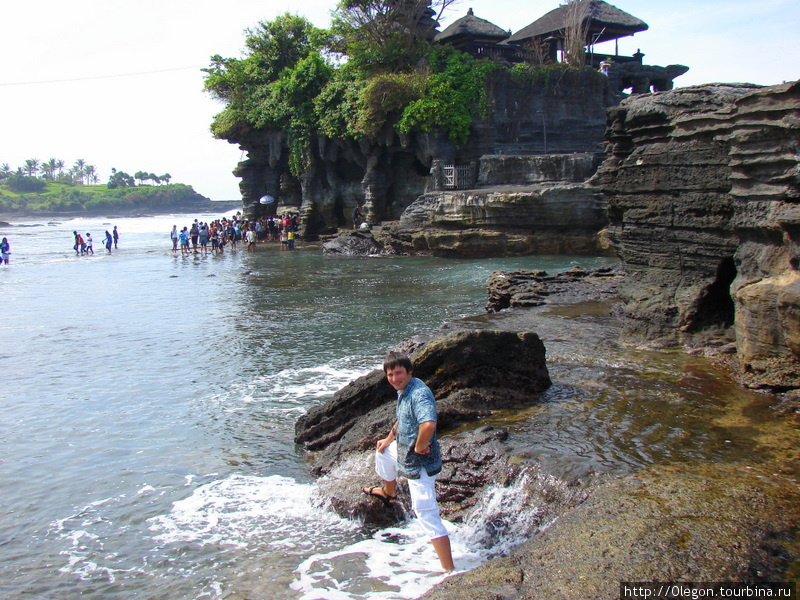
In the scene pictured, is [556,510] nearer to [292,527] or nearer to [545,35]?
[292,527]

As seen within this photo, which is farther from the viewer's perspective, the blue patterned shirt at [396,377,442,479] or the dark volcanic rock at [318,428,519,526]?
the dark volcanic rock at [318,428,519,526]

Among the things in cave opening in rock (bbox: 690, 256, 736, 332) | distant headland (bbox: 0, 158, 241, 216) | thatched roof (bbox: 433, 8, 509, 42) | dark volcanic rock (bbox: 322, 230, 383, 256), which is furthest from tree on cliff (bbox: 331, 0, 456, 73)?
distant headland (bbox: 0, 158, 241, 216)

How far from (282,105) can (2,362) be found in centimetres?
2707

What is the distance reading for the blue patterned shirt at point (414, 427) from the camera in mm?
4672

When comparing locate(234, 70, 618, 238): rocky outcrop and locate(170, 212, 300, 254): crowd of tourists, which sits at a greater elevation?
locate(234, 70, 618, 238): rocky outcrop

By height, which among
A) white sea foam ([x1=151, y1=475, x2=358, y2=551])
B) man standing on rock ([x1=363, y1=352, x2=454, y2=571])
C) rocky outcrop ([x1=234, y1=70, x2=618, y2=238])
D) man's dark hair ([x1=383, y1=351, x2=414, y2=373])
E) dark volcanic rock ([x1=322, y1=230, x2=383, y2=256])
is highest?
rocky outcrop ([x1=234, y1=70, x2=618, y2=238])

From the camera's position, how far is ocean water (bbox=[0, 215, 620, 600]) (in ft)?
16.7

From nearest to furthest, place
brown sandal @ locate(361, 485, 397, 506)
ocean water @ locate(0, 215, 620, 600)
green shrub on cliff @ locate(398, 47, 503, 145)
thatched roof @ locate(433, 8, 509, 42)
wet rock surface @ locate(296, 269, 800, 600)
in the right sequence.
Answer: wet rock surface @ locate(296, 269, 800, 600)
ocean water @ locate(0, 215, 620, 600)
brown sandal @ locate(361, 485, 397, 506)
green shrub on cliff @ locate(398, 47, 503, 145)
thatched roof @ locate(433, 8, 509, 42)

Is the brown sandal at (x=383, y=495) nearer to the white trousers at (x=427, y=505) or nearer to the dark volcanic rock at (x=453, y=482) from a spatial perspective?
the dark volcanic rock at (x=453, y=482)

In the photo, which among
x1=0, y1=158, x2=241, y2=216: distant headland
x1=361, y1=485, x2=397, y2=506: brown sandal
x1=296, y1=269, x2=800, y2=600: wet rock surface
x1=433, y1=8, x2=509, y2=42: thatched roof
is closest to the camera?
x1=296, y1=269, x2=800, y2=600: wet rock surface

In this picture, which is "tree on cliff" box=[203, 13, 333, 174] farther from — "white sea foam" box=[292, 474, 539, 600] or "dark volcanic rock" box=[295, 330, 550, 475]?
"white sea foam" box=[292, 474, 539, 600]

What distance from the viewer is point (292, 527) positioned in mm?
5758

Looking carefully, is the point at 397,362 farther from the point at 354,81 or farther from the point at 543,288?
the point at 354,81

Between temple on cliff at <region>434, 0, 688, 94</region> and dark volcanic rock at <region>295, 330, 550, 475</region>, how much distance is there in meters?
28.4
